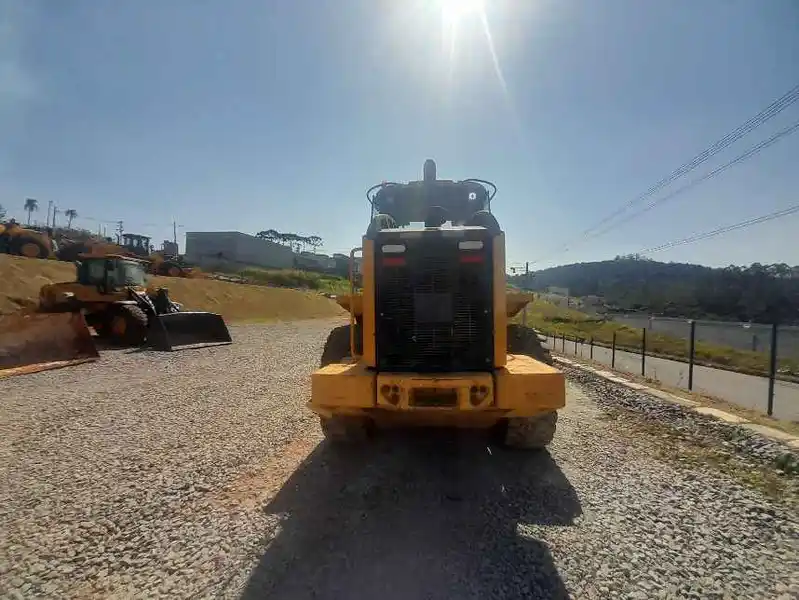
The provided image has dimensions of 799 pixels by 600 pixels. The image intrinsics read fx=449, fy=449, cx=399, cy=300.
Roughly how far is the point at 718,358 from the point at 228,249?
206 feet

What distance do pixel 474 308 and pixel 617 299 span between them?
187 ft

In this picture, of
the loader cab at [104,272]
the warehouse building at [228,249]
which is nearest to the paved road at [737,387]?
the loader cab at [104,272]

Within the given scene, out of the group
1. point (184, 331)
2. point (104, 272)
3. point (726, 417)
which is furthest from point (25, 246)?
point (726, 417)

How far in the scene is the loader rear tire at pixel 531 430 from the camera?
4047 millimetres

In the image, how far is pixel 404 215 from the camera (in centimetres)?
538

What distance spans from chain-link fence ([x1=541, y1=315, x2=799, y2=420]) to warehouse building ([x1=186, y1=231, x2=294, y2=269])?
175ft

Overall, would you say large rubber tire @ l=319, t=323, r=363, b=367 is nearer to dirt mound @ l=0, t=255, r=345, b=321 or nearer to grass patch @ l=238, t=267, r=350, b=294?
dirt mound @ l=0, t=255, r=345, b=321

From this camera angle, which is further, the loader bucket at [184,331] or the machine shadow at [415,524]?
the loader bucket at [184,331]

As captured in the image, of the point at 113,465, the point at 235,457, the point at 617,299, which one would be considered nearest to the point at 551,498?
the point at 235,457

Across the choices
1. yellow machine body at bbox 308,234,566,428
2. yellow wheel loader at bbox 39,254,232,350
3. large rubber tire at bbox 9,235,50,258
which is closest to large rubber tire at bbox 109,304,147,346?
yellow wheel loader at bbox 39,254,232,350

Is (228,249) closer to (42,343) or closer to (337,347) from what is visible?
(42,343)

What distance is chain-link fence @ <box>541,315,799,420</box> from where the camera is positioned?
9.46 meters

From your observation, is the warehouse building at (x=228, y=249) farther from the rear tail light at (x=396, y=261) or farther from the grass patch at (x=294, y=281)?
the rear tail light at (x=396, y=261)

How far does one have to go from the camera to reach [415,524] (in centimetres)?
307
